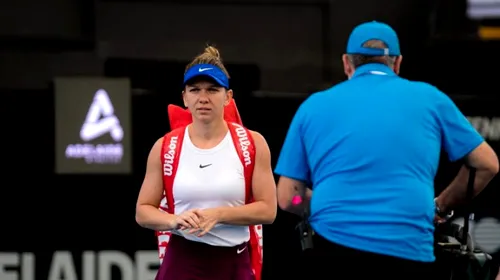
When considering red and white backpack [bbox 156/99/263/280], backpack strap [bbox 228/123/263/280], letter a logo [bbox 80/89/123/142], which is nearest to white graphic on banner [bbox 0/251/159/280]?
letter a logo [bbox 80/89/123/142]

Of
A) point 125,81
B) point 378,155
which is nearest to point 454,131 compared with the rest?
point 378,155

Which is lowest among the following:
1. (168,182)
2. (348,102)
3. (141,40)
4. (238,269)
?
(238,269)

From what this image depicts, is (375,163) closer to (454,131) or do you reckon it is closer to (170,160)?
(454,131)

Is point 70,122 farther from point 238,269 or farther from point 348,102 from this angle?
point 348,102

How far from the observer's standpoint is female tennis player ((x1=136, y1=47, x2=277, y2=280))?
448 cm

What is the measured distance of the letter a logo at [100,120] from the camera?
633 centimetres

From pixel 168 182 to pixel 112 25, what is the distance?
2016mm

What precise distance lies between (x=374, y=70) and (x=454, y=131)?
0.36 meters

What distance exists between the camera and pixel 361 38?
13.6 ft

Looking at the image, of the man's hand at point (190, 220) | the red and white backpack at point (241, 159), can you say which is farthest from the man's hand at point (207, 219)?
the red and white backpack at point (241, 159)

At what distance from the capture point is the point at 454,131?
4039 mm

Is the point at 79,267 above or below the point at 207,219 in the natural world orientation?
below

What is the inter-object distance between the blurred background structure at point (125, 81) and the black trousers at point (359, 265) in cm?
251

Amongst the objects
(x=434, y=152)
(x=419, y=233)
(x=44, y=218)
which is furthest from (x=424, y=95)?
(x=44, y=218)
